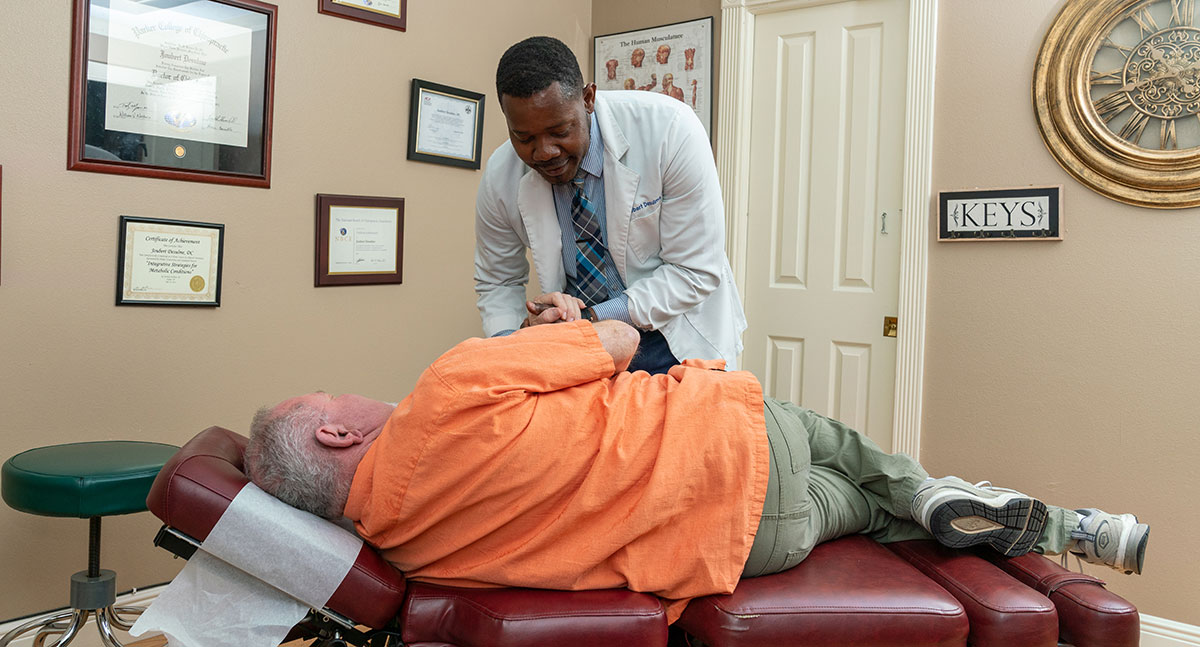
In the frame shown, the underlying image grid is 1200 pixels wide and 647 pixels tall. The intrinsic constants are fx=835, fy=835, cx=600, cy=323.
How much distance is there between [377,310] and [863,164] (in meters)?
1.86

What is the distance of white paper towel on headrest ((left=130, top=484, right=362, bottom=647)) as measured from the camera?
1375 mm

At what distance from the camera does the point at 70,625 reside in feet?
6.84

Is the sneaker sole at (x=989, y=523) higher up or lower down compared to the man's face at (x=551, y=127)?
lower down

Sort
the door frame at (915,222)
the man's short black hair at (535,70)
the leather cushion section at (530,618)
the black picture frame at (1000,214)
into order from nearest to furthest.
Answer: the leather cushion section at (530,618), the man's short black hair at (535,70), the black picture frame at (1000,214), the door frame at (915,222)

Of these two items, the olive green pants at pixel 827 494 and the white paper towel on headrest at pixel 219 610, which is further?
the olive green pants at pixel 827 494

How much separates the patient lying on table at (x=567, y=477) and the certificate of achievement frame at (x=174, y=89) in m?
1.25

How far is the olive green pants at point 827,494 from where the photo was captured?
1.52 metres

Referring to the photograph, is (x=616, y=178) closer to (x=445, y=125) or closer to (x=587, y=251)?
(x=587, y=251)

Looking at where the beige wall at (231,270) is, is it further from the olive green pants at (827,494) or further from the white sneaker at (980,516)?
the white sneaker at (980,516)

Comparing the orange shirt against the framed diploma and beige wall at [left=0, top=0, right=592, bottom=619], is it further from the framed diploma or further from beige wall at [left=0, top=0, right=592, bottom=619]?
the framed diploma

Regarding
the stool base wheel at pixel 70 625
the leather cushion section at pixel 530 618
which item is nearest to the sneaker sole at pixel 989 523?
the leather cushion section at pixel 530 618

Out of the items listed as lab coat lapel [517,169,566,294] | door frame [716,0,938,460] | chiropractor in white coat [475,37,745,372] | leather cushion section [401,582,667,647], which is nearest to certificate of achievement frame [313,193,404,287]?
chiropractor in white coat [475,37,745,372]

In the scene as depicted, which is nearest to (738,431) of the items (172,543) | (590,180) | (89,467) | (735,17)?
(590,180)

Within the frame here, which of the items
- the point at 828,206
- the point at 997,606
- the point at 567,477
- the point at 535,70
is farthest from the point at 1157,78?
the point at 567,477
